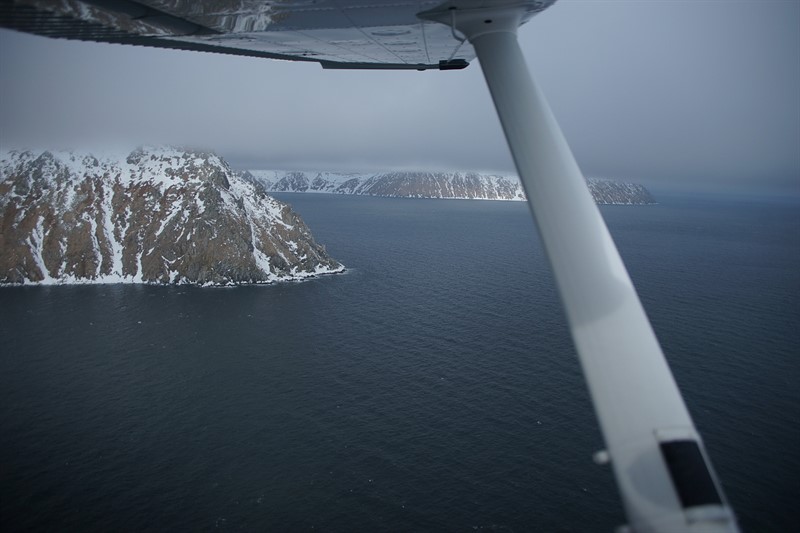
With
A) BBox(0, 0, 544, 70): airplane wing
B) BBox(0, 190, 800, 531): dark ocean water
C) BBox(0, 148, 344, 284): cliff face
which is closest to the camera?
BBox(0, 0, 544, 70): airplane wing

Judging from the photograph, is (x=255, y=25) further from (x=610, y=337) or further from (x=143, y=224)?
(x=143, y=224)

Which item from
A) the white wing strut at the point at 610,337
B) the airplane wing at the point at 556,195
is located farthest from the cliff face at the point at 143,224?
the white wing strut at the point at 610,337

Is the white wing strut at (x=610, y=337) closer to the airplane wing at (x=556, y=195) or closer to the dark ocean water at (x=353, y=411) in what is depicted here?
the airplane wing at (x=556, y=195)

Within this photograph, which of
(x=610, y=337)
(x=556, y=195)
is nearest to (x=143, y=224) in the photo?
(x=556, y=195)

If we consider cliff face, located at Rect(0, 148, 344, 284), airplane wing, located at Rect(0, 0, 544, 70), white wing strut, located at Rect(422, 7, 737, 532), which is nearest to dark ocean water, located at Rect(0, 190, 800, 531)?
cliff face, located at Rect(0, 148, 344, 284)

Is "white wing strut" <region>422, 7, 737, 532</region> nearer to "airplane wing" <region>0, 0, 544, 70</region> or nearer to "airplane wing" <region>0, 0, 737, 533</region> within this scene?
"airplane wing" <region>0, 0, 737, 533</region>

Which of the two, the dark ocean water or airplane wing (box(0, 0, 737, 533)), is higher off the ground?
airplane wing (box(0, 0, 737, 533))
